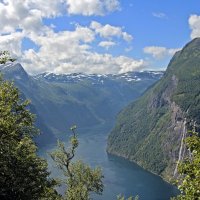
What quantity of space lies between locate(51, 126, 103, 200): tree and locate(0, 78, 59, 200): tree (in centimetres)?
2058

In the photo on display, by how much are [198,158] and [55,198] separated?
24.6 metres

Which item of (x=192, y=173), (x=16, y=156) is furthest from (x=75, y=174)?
(x=192, y=173)

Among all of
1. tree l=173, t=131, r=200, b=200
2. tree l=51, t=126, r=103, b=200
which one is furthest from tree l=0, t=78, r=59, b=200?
tree l=51, t=126, r=103, b=200

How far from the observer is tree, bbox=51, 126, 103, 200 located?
55.5 meters

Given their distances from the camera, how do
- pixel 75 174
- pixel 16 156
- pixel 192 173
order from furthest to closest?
pixel 75 174 → pixel 16 156 → pixel 192 173

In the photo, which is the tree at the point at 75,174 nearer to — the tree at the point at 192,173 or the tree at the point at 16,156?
the tree at the point at 16,156

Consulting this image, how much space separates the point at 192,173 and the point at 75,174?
131 feet

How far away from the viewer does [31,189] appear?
100 ft

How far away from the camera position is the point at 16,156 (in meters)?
29.9

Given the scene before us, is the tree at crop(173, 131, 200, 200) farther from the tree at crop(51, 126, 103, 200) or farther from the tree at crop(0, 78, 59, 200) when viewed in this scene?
the tree at crop(51, 126, 103, 200)

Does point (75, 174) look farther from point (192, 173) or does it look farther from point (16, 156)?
point (192, 173)

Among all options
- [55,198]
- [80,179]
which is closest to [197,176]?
[55,198]

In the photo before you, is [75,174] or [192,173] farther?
[75,174]

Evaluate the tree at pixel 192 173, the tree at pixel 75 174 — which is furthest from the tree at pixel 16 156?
the tree at pixel 75 174
